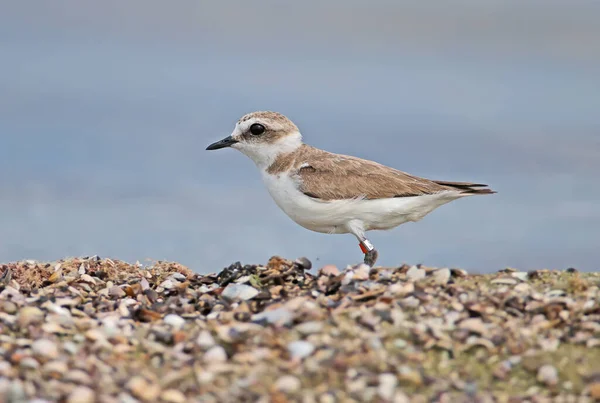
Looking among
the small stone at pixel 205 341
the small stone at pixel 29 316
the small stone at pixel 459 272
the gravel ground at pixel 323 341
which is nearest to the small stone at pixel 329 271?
the gravel ground at pixel 323 341

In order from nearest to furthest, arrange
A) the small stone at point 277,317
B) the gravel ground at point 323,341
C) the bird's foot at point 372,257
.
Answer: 1. the gravel ground at point 323,341
2. the small stone at point 277,317
3. the bird's foot at point 372,257

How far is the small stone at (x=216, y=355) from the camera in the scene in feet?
15.3

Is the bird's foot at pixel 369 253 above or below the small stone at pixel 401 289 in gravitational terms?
above

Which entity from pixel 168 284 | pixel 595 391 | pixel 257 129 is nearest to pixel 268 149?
pixel 257 129

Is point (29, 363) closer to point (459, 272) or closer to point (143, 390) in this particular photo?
point (143, 390)

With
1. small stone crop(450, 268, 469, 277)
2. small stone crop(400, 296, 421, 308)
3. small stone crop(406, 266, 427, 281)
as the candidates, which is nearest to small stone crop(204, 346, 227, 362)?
small stone crop(400, 296, 421, 308)

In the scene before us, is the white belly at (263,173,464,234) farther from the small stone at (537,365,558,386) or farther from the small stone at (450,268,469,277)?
the small stone at (537,365,558,386)

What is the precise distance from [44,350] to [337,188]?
390 cm

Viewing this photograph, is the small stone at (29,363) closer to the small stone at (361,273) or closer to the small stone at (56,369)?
the small stone at (56,369)

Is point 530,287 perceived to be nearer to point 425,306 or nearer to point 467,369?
point 425,306

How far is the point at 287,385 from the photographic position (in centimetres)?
416

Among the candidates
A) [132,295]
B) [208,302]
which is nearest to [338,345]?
[208,302]

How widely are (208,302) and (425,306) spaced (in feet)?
6.77

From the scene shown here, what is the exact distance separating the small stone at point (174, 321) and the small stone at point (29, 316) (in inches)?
39.7
